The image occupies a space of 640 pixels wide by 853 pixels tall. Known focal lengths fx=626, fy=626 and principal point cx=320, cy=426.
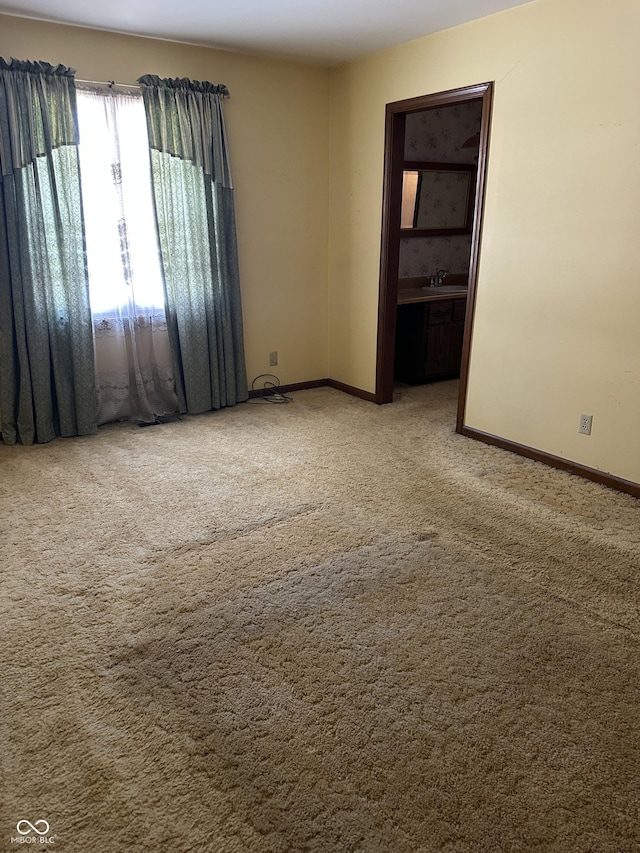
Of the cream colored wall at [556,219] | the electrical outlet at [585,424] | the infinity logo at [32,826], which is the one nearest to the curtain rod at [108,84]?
the cream colored wall at [556,219]

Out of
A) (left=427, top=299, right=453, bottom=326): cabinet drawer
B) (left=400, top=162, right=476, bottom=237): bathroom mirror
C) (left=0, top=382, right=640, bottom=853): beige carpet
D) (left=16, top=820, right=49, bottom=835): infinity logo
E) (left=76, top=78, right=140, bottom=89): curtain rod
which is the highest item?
(left=76, top=78, right=140, bottom=89): curtain rod

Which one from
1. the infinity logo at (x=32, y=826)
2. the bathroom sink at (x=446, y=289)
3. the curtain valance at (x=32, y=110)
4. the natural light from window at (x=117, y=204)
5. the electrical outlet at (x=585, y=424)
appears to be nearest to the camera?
the infinity logo at (x=32, y=826)

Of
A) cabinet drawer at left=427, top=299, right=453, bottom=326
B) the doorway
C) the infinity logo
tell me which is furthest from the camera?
cabinet drawer at left=427, top=299, right=453, bottom=326

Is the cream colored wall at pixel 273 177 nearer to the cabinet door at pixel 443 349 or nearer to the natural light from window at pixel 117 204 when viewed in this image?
the natural light from window at pixel 117 204

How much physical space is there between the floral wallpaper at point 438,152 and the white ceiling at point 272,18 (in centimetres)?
136

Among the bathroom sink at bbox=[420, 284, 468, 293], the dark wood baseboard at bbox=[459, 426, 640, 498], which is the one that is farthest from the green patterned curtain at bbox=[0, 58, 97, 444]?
the bathroom sink at bbox=[420, 284, 468, 293]

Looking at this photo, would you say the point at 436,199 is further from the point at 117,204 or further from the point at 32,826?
the point at 32,826

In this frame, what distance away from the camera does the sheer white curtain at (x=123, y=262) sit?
4.16 meters

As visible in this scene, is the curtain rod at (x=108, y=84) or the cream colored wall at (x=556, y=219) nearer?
the cream colored wall at (x=556, y=219)

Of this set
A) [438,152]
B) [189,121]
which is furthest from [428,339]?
[189,121]

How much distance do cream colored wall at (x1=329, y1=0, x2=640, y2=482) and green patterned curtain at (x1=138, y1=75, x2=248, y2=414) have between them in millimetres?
1379

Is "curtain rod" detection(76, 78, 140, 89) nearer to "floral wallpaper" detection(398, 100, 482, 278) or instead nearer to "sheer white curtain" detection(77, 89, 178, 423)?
"sheer white curtain" detection(77, 89, 178, 423)

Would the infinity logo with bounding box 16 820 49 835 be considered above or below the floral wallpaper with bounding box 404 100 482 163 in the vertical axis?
below

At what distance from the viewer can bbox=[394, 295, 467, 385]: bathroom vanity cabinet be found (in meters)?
5.63
